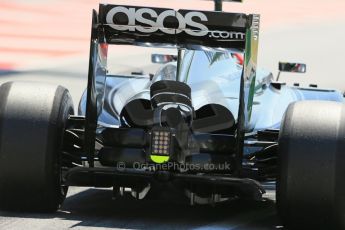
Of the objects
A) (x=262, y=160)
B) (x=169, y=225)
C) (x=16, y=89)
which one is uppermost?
(x=16, y=89)

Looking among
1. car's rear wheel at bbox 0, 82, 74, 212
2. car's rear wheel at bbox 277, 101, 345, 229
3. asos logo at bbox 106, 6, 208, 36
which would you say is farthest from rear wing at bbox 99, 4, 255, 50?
car's rear wheel at bbox 277, 101, 345, 229

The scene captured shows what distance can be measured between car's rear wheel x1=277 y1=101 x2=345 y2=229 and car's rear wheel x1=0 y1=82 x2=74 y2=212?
1.80 m

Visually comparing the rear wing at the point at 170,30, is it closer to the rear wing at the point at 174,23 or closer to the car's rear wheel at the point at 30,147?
the rear wing at the point at 174,23

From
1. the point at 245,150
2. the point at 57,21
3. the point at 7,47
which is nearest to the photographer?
the point at 245,150

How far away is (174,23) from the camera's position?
23.7 ft

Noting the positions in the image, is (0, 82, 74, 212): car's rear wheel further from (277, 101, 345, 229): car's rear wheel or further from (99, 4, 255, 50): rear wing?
(277, 101, 345, 229): car's rear wheel

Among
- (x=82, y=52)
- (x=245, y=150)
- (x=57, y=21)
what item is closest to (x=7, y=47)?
(x=82, y=52)

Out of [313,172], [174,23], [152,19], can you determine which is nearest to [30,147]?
[152,19]

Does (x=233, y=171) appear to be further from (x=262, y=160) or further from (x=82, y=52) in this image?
(x=82, y=52)

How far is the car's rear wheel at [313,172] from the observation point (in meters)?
6.66

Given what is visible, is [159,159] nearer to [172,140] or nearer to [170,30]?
[172,140]

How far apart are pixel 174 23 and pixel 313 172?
5.39 ft

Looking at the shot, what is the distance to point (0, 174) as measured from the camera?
7.07 m

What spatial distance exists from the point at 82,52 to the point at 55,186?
14833 millimetres
